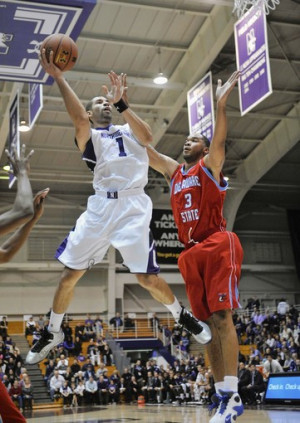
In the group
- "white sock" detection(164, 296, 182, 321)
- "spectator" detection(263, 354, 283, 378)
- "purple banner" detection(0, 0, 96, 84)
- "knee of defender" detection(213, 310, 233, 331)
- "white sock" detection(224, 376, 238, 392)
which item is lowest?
"white sock" detection(224, 376, 238, 392)

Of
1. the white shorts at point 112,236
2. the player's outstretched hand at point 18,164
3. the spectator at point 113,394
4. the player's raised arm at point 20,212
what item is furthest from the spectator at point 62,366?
the player's raised arm at point 20,212

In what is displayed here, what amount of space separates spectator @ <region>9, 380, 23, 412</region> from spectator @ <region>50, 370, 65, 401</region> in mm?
1269

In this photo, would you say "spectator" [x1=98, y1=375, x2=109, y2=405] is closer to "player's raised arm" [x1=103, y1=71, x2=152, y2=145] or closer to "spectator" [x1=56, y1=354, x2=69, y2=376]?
"spectator" [x1=56, y1=354, x2=69, y2=376]

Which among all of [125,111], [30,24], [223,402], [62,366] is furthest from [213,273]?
[62,366]

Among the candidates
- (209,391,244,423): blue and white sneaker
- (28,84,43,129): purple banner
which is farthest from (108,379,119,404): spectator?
(209,391,244,423): blue and white sneaker

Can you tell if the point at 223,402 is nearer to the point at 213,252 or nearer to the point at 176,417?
the point at 213,252

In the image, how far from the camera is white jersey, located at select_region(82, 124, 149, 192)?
5.15m

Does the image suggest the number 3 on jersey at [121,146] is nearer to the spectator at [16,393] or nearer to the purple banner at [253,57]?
the purple banner at [253,57]

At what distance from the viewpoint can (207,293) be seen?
188 inches

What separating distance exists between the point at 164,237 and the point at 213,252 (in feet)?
74.2

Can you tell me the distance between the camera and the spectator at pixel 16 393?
1800 centimetres

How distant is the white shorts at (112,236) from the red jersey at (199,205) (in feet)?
1.07

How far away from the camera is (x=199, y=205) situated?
5.01m

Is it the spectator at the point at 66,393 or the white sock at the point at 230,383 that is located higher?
the white sock at the point at 230,383
